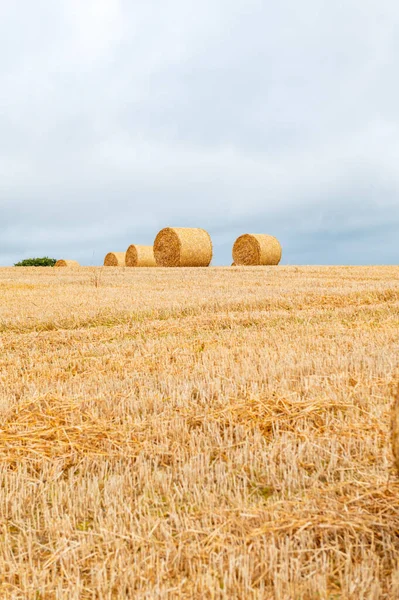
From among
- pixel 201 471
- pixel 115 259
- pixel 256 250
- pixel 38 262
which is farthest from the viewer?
pixel 38 262

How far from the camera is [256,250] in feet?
93.6

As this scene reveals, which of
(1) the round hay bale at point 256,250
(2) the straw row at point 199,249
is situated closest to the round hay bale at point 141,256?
(2) the straw row at point 199,249

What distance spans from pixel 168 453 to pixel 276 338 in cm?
431

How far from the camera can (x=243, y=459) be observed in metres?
3.49

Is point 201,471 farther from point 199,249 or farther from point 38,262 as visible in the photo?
point 38,262

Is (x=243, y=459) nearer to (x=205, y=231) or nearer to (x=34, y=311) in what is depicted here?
(x=34, y=311)

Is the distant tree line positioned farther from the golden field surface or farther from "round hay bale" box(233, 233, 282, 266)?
the golden field surface

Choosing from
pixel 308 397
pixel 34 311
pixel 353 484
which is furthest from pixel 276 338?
pixel 34 311

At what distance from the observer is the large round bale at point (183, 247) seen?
26.8 meters

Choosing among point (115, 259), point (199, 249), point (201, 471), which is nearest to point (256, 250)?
point (199, 249)

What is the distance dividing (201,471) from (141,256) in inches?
1132

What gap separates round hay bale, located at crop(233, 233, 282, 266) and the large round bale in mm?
2332

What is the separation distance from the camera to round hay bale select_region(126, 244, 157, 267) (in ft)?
103

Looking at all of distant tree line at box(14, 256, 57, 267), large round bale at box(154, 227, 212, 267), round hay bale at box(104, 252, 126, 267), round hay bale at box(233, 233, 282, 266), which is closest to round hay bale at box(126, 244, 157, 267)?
round hay bale at box(104, 252, 126, 267)
